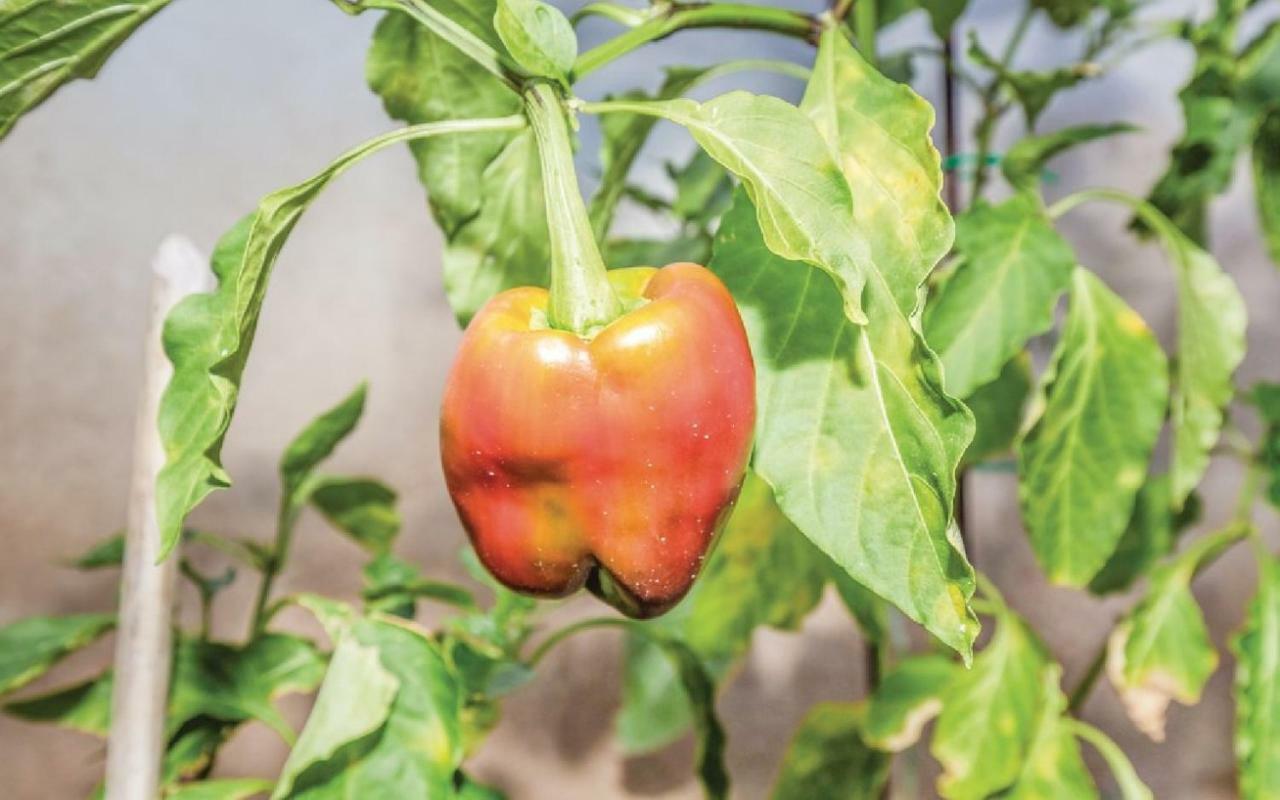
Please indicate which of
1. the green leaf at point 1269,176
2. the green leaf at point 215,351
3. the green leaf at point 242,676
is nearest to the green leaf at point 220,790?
the green leaf at point 242,676

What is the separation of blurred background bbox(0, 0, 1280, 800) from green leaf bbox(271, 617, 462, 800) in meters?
0.41

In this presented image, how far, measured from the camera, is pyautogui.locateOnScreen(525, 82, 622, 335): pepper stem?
344mm

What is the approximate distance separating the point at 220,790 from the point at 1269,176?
804 mm

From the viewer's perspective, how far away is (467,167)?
0.49 meters

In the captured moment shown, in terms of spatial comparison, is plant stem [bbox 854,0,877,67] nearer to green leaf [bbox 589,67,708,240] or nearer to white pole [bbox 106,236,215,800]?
green leaf [bbox 589,67,708,240]

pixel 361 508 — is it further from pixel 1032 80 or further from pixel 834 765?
pixel 1032 80

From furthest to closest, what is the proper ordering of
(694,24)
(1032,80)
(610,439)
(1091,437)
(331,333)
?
(331,333)
(1032,80)
(1091,437)
(694,24)
(610,439)

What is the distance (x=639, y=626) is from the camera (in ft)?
2.35

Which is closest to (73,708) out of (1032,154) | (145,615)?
(145,615)

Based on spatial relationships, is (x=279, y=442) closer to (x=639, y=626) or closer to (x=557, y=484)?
(x=639, y=626)

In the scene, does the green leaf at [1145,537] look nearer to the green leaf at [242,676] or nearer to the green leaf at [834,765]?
the green leaf at [834,765]

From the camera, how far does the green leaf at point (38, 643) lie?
24.2 inches

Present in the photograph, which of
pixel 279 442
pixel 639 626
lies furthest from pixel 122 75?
pixel 639 626

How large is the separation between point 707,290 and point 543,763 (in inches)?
28.9
